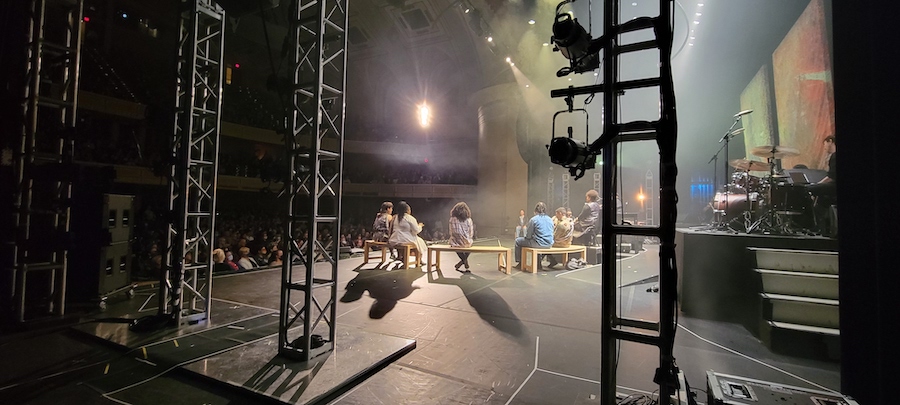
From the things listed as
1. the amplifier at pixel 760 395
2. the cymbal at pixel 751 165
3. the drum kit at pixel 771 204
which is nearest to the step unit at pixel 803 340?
the amplifier at pixel 760 395

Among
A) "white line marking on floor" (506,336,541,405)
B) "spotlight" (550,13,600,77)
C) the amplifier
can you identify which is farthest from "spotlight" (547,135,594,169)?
"white line marking on floor" (506,336,541,405)

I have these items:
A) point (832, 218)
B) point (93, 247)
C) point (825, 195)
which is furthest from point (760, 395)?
point (93, 247)

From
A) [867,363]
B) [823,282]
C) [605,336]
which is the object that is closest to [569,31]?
[605,336]

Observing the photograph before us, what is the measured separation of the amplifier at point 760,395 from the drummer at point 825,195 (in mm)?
3909

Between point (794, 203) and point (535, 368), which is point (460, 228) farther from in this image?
point (794, 203)

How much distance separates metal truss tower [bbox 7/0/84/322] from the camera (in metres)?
4.85

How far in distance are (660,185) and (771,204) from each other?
15.8ft

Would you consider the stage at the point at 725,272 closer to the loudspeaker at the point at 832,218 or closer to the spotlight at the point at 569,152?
the loudspeaker at the point at 832,218

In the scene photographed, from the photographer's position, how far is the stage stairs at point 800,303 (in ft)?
12.5

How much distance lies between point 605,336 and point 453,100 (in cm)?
1857

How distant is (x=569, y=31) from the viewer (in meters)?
2.65

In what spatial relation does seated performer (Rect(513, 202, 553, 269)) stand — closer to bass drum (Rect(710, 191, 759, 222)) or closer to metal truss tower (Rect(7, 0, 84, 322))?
bass drum (Rect(710, 191, 759, 222))

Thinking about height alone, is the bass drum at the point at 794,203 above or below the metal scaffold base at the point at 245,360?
above

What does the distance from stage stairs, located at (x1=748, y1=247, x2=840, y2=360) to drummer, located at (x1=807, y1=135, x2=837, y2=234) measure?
1376 millimetres
